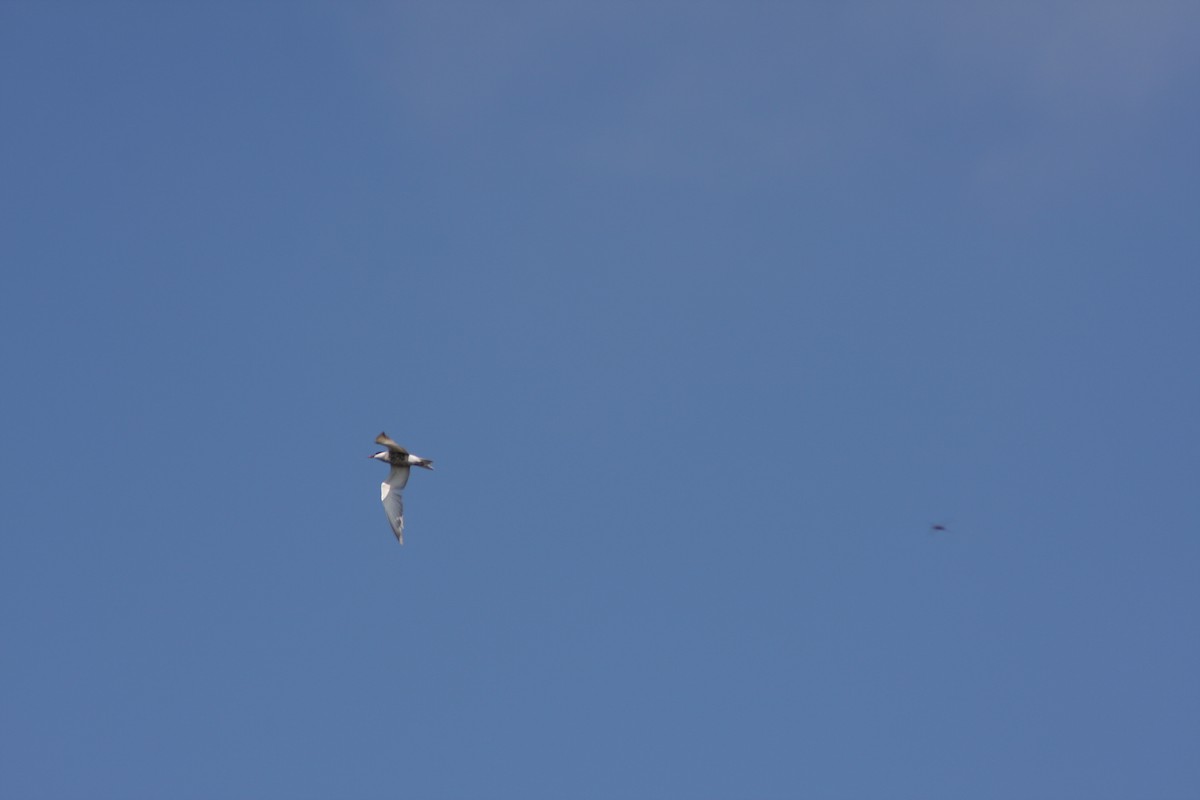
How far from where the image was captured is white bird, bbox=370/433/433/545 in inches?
1688

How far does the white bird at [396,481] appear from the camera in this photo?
42.9m

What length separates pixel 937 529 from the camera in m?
36.2

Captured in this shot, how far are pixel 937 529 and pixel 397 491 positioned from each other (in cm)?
2027

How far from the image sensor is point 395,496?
43.8 metres

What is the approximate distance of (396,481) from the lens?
43.8 m

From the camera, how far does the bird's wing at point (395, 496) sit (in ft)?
142

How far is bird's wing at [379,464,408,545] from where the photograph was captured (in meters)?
43.3

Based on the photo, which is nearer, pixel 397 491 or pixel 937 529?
pixel 937 529

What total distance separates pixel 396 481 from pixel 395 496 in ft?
1.91

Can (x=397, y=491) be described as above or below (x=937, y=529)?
above

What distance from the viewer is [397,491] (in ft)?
144
